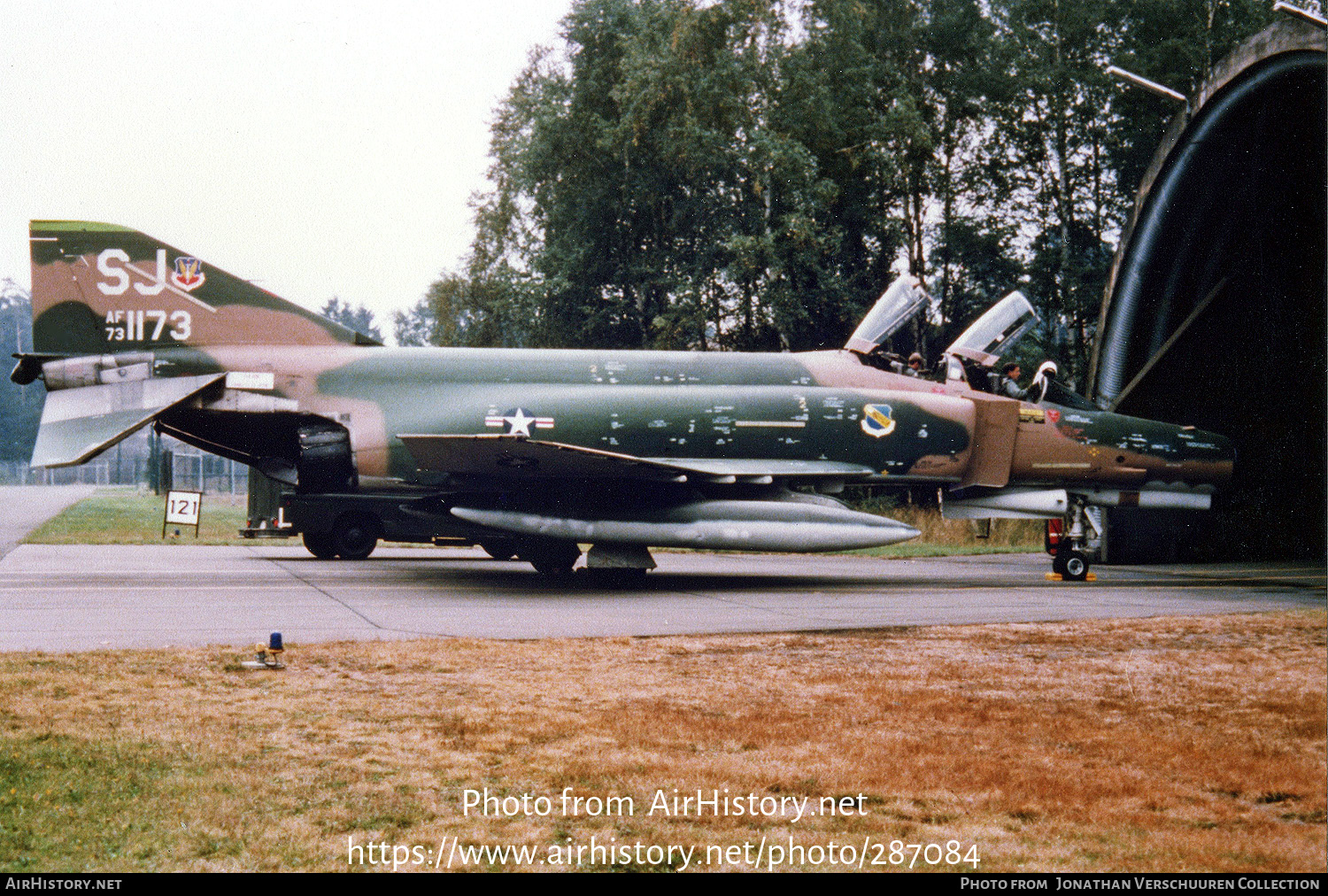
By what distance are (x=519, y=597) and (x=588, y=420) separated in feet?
9.49

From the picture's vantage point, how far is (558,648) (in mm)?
7992

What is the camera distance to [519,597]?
1217 cm

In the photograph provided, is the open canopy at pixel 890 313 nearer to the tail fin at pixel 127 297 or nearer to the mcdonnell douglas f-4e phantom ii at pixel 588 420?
the mcdonnell douglas f-4e phantom ii at pixel 588 420

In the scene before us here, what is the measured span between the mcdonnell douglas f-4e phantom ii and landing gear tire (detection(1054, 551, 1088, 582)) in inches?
1.0

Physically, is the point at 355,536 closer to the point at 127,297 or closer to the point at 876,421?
the point at 127,297

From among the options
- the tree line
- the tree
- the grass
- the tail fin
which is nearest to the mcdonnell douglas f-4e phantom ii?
the tail fin

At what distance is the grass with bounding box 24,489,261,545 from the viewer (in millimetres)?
22891

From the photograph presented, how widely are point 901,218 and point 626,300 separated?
899cm

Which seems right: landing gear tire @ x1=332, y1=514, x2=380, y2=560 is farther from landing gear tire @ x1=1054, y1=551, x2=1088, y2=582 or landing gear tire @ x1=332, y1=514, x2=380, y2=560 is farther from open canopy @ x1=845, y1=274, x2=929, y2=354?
landing gear tire @ x1=1054, y1=551, x2=1088, y2=582

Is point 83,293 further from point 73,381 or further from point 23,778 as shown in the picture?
point 23,778

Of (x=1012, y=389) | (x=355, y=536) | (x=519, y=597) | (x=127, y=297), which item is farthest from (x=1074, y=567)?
(x=127, y=297)

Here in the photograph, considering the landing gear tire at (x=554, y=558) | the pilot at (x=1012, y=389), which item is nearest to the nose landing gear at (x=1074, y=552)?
the pilot at (x=1012, y=389)

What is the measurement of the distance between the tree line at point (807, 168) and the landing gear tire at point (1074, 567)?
16191 millimetres

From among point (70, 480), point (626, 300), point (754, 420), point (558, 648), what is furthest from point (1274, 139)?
point (70, 480)
